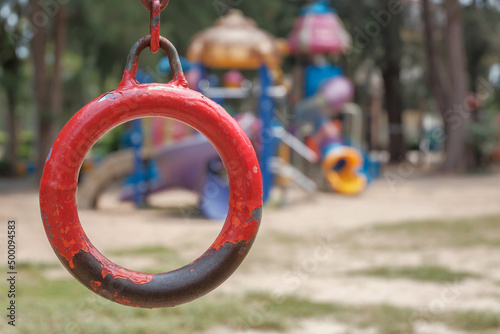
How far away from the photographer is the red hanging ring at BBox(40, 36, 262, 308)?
114 cm

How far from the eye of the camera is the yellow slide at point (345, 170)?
12.1 meters

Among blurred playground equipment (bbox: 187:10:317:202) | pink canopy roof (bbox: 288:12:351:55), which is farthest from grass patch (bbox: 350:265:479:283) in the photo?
pink canopy roof (bbox: 288:12:351:55)

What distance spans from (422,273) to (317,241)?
179 cm

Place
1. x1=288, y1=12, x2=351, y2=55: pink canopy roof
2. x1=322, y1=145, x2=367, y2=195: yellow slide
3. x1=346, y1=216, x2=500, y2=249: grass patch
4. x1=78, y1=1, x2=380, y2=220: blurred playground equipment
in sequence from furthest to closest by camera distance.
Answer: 1. x1=288, y1=12, x2=351, y2=55: pink canopy roof
2. x1=322, y1=145, x2=367, y2=195: yellow slide
3. x1=78, y1=1, x2=380, y2=220: blurred playground equipment
4. x1=346, y1=216, x2=500, y2=249: grass patch

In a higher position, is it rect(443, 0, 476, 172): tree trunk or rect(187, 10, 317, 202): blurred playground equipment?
rect(443, 0, 476, 172): tree trunk

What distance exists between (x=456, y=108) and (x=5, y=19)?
10.4m

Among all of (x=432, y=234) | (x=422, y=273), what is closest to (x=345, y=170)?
(x=432, y=234)

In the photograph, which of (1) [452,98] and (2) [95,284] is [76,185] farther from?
(1) [452,98]

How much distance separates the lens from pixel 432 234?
706cm

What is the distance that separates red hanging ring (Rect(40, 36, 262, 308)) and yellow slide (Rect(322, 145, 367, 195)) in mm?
10909

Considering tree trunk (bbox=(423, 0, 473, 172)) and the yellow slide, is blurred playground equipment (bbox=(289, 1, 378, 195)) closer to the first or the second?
the yellow slide

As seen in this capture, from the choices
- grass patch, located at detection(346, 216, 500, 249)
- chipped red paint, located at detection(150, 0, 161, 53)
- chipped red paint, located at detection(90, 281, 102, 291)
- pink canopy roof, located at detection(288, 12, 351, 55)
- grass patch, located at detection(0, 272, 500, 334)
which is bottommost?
chipped red paint, located at detection(90, 281, 102, 291)

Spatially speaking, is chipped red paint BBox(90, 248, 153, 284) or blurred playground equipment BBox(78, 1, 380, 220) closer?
chipped red paint BBox(90, 248, 153, 284)

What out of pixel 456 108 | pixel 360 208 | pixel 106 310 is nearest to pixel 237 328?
pixel 106 310
